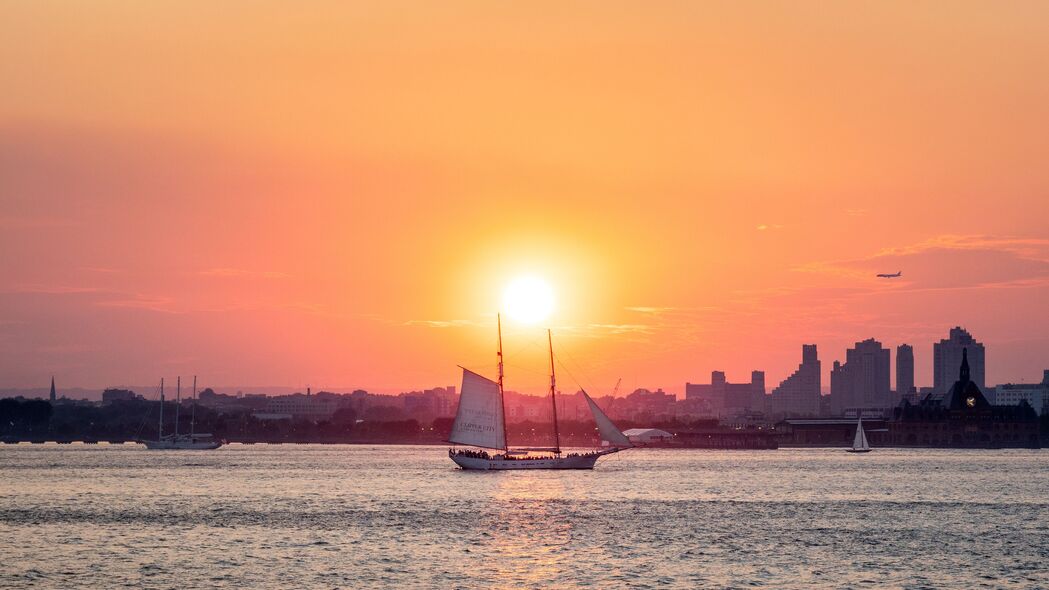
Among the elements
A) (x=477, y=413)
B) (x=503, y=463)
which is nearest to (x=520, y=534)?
(x=477, y=413)

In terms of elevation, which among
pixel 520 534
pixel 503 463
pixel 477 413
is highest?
pixel 477 413

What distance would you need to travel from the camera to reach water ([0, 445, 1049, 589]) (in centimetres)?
7475

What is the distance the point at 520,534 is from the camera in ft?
319

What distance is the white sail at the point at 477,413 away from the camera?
179125mm

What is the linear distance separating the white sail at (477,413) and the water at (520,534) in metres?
15.5

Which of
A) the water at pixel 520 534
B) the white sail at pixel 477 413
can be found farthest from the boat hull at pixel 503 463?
the water at pixel 520 534

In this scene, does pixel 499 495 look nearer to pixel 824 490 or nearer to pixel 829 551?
pixel 824 490

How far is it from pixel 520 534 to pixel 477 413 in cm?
8340

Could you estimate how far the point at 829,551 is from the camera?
8775 centimetres

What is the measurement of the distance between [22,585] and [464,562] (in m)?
24.4

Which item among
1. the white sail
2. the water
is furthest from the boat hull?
the water

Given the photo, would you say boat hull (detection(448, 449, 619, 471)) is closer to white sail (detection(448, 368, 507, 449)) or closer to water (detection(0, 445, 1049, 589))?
white sail (detection(448, 368, 507, 449))

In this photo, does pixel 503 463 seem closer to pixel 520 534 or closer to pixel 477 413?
pixel 477 413

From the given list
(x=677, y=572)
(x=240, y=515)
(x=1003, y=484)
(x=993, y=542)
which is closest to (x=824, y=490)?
(x=1003, y=484)
